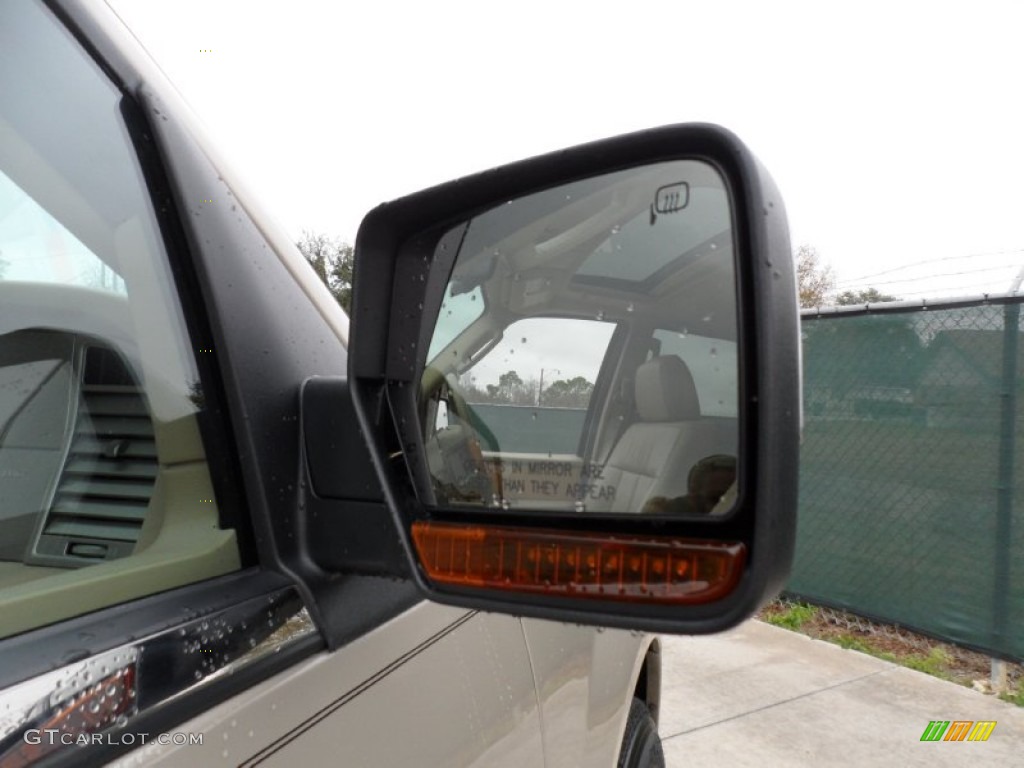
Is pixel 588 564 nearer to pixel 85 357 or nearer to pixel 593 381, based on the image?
pixel 593 381

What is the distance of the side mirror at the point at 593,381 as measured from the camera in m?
0.85

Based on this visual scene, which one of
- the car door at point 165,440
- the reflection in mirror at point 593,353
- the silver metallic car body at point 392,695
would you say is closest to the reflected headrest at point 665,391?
the reflection in mirror at point 593,353

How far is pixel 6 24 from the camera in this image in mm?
1011

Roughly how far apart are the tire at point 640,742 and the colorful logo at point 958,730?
6.82ft

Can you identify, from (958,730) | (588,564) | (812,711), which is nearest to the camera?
(588,564)

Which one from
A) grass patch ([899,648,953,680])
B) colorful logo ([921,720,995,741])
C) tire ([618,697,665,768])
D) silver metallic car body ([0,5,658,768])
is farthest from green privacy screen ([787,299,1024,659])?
silver metallic car body ([0,5,658,768])

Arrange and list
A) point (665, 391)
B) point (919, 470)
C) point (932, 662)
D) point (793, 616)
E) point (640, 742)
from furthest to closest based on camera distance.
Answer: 1. point (793, 616)
2. point (919, 470)
3. point (932, 662)
4. point (640, 742)
5. point (665, 391)

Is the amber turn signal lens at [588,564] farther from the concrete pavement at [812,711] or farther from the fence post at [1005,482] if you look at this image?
the fence post at [1005,482]

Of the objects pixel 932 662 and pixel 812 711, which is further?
pixel 932 662

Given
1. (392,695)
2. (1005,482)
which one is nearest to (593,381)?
(392,695)

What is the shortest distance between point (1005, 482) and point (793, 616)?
182 centimetres

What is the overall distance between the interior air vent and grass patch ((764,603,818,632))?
5442 millimetres

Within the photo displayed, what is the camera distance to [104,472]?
1.20 metres

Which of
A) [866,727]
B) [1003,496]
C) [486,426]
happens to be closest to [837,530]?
[1003,496]
